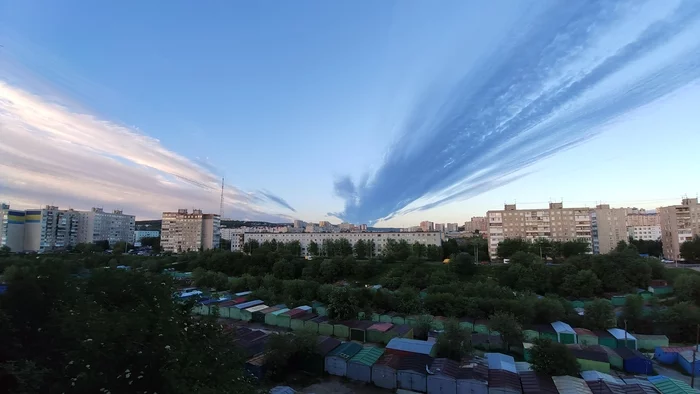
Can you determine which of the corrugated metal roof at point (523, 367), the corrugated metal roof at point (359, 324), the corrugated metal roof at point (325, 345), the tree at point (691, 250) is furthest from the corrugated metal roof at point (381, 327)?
the tree at point (691, 250)

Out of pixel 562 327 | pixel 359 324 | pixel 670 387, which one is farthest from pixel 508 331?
pixel 359 324

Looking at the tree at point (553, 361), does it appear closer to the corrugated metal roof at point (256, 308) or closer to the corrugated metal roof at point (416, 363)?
the corrugated metal roof at point (416, 363)

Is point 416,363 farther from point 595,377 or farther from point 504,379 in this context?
point 595,377

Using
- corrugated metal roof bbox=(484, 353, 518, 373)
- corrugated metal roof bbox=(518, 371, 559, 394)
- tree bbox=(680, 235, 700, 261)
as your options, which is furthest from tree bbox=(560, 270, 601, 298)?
tree bbox=(680, 235, 700, 261)

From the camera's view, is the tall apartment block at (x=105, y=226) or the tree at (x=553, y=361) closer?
the tree at (x=553, y=361)

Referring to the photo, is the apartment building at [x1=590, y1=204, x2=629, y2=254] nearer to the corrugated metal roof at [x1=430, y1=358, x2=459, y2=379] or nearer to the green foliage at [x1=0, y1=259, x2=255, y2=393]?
the corrugated metal roof at [x1=430, y1=358, x2=459, y2=379]

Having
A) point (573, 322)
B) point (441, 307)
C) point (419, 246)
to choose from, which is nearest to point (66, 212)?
point (419, 246)
